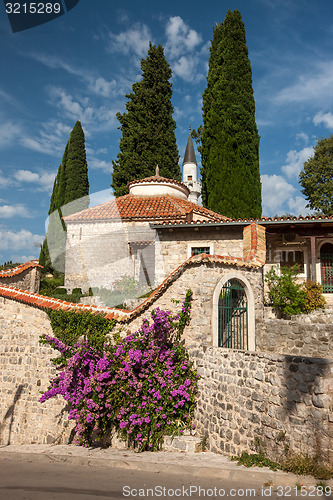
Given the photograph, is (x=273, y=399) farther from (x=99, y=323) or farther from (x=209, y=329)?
(x=99, y=323)

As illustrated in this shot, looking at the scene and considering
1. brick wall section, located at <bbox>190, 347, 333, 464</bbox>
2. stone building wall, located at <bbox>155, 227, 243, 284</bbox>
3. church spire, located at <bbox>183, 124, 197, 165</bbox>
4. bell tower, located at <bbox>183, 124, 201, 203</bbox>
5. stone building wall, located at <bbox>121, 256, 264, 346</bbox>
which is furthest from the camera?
church spire, located at <bbox>183, 124, 197, 165</bbox>

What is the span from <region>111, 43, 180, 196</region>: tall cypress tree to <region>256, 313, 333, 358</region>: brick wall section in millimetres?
20719

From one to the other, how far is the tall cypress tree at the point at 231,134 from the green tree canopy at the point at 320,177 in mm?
7503

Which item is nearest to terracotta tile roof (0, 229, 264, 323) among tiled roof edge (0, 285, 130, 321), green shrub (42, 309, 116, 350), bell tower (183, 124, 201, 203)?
tiled roof edge (0, 285, 130, 321)

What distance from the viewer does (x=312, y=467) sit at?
15.1 ft

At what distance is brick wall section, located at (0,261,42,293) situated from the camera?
12000 mm

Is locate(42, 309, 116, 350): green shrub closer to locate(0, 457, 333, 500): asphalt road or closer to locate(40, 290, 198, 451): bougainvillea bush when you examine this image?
locate(40, 290, 198, 451): bougainvillea bush

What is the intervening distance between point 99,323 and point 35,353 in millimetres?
2568

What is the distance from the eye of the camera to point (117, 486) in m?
5.14

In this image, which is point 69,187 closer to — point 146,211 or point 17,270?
point 146,211

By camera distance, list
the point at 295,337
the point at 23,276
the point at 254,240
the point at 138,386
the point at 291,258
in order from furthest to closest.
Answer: the point at 291,258
the point at 23,276
the point at 254,240
the point at 295,337
the point at 138,386

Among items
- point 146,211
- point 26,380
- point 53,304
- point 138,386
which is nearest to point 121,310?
point 53,304

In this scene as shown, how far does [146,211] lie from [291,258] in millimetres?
7263

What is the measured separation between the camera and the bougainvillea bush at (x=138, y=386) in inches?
276
